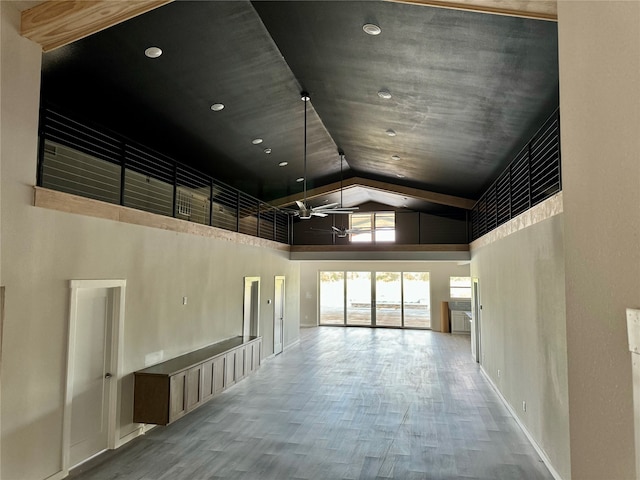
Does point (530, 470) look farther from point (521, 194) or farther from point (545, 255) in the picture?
point (521, 194)

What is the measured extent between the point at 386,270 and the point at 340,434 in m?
10.7

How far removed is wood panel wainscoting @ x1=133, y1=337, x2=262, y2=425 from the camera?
506 cm

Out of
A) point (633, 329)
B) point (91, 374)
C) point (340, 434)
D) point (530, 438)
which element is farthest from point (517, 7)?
point (91, 374)

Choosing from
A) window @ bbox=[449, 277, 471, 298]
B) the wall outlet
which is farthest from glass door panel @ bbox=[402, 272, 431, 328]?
the wall outlet

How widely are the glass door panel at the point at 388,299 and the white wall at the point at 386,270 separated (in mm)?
338

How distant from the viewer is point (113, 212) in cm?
481

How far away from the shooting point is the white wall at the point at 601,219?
1.10 metres

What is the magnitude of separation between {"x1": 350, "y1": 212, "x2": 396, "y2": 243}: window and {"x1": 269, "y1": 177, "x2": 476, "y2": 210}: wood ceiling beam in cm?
233

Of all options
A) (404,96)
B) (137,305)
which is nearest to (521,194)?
(404,96)

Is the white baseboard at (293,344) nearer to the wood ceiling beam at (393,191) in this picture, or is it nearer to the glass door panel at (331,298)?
the glass door panel at (331,298)

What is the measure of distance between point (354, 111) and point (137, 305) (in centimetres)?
426

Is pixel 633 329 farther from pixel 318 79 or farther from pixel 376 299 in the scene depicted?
pixel 376 299

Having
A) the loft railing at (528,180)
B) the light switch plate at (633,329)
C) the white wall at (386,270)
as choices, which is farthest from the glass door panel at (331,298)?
the light switch plate at (633,329)

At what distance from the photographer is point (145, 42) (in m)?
4.31
